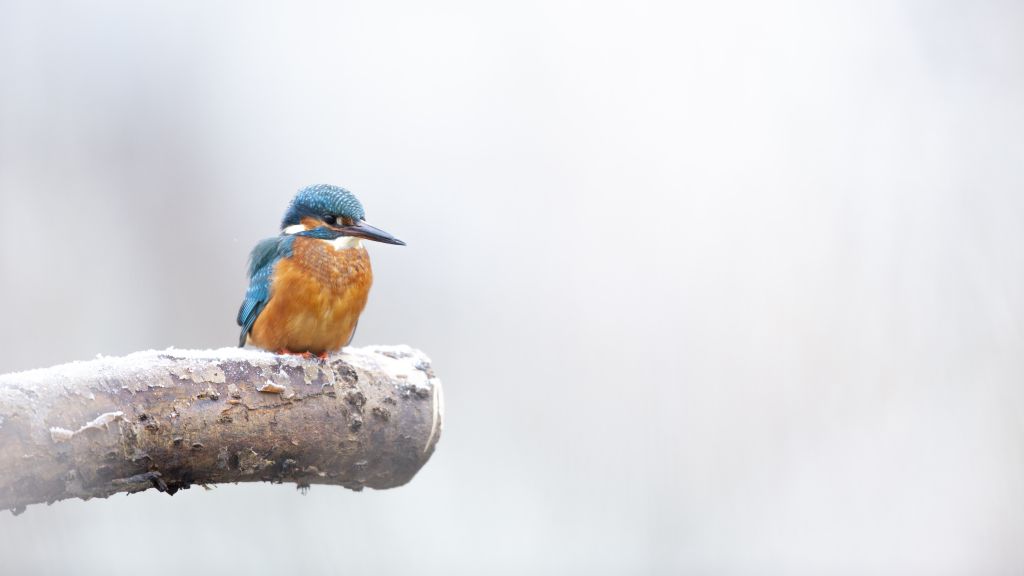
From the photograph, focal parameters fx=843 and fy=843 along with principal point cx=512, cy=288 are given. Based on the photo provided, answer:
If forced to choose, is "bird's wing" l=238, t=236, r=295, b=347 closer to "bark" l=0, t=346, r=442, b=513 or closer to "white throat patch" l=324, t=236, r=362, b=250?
"white throat patch" l=324, t=236, r=362, b=250

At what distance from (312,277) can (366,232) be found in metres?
0.14

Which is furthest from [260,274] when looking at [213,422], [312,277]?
[213,422]

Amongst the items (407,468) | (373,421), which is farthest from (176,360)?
(407,468)

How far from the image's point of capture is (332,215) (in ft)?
5.36

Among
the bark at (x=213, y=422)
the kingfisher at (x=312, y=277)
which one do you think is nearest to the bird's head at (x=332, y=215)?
the kingfisher at (x=312, y=277)

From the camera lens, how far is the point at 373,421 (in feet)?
4.50

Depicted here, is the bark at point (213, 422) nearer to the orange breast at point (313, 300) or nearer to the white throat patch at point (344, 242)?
the orange breast at point (313, 300)

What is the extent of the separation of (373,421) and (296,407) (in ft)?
0.44

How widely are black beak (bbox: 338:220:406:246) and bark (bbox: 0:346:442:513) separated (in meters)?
0.22

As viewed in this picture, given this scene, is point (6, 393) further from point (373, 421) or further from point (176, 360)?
point (373, 421)

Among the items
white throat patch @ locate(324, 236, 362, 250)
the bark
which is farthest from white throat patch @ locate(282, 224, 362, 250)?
the bark

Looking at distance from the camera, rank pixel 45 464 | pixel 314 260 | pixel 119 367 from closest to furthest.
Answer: pixel 45 464 < pixel 119 367 < pixel 314 260

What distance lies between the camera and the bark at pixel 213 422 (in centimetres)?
107

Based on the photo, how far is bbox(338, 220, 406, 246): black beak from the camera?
1604mm
